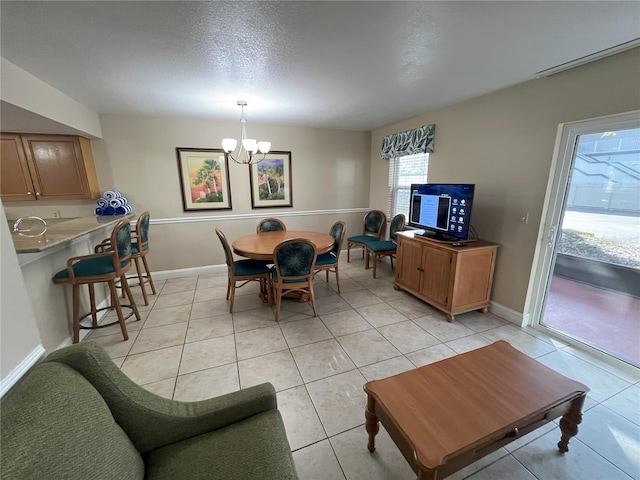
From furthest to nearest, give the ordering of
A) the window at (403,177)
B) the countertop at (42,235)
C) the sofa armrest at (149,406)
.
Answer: the window at (403,177)
the countertop at (42,235)
the sofa armrest at (149,406)

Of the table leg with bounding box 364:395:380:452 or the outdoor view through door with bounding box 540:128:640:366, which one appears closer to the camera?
the table leg with bounding box 364:395:380:452

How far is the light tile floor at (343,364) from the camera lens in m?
1.39

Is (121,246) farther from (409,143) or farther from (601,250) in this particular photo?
(601,250)

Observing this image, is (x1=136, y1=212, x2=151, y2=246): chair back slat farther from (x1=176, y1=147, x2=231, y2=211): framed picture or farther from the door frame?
the door frame

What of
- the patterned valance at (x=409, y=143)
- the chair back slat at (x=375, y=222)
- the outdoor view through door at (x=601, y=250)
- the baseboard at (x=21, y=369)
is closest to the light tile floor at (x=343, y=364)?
the outdoor view through door at (x=601, y=250)

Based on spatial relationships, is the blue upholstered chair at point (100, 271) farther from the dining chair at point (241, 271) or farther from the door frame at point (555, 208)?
the door frame at point (555, 208)

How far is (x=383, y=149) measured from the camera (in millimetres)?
4297

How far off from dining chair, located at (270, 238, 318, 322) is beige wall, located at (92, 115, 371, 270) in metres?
1.89

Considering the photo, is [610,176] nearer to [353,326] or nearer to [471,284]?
[471,284]

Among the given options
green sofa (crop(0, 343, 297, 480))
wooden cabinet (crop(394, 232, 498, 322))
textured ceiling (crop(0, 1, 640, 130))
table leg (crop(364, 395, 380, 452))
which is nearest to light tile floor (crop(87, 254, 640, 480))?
table leg (crop(364, 395, 380, 452))

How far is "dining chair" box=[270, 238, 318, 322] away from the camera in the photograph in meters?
2.53

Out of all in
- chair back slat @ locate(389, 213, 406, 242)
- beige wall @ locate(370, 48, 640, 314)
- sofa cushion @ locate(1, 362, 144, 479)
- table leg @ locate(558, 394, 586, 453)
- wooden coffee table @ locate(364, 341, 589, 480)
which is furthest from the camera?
chair back slat @ locate(389, 213, 406, 242)

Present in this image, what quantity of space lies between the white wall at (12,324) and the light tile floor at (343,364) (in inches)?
43.3

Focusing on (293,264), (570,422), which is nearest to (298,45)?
(293,264)
